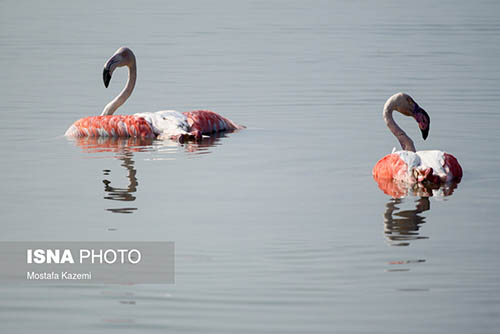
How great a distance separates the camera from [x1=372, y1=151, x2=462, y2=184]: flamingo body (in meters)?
11.7

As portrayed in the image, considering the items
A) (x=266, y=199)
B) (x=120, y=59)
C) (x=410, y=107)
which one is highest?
(x=120, y=59)

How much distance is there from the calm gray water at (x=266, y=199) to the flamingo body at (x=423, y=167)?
27 cm

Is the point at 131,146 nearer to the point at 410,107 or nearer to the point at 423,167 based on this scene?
the point at 410,107

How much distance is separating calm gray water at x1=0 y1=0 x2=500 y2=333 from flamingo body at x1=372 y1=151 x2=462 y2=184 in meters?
0.27

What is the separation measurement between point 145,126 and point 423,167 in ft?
17.6

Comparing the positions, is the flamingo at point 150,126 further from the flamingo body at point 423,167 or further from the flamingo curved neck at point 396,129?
the flamingo body at point 423,167

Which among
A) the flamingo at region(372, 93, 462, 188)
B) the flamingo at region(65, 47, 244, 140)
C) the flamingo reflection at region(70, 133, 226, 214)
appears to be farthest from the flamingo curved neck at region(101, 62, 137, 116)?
the flamingo at region(372, 93, 462, 188)

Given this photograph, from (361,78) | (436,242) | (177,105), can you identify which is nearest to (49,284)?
(436,242)

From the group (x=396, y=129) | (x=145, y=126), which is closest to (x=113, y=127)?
(x=145, y=126)

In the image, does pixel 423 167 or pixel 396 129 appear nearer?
pixel 423 167

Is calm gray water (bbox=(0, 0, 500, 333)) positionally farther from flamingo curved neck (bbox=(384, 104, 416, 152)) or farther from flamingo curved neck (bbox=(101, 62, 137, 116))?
flamingo curved neck (bbox=(101, 62, 137, 116))

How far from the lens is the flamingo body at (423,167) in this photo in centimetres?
1170

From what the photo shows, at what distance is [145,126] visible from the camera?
15.8 m

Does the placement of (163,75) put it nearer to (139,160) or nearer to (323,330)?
(139,160)
